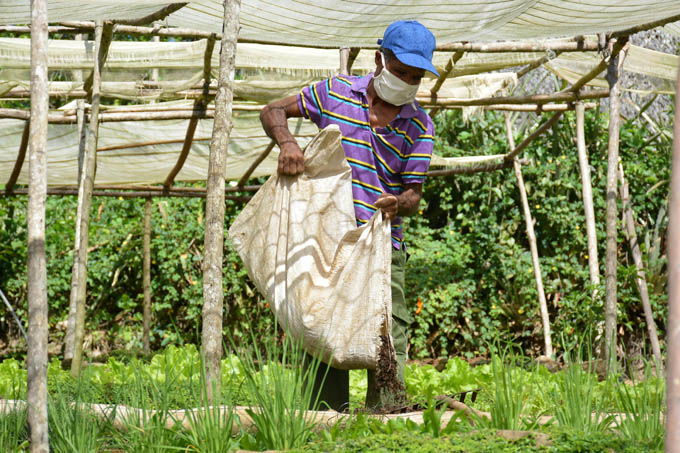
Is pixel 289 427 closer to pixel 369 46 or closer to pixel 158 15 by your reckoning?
pixel 158 15

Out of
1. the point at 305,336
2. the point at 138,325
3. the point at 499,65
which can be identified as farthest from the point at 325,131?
the point at 138,325

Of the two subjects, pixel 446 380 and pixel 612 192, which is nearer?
pixel 446 380

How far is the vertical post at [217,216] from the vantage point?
8.02 ft

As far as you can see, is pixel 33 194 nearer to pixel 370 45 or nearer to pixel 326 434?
pixel 326 434

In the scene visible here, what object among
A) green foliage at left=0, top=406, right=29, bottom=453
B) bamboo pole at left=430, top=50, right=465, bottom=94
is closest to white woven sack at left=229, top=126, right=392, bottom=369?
green foliage at left=0, top=406, right=29, bottom=453

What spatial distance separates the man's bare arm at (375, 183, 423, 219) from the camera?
9.38 ft

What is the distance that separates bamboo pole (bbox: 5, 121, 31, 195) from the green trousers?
11.6 feet

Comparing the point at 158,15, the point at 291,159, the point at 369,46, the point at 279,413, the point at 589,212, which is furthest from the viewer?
the point at 589,212

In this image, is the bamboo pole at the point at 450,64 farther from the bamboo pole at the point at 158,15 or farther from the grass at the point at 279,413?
the grass at the point at 279,413

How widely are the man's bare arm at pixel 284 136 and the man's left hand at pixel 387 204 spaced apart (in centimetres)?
30

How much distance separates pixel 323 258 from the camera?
2.85 meters

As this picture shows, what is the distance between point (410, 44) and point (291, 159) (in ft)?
1.98

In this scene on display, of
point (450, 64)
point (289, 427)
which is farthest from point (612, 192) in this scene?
point (289, 427)

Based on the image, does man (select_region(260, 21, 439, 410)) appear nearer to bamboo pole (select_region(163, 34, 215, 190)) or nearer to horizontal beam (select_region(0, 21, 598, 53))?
horizontal beam (select_region(0, 21, 598, 53))
